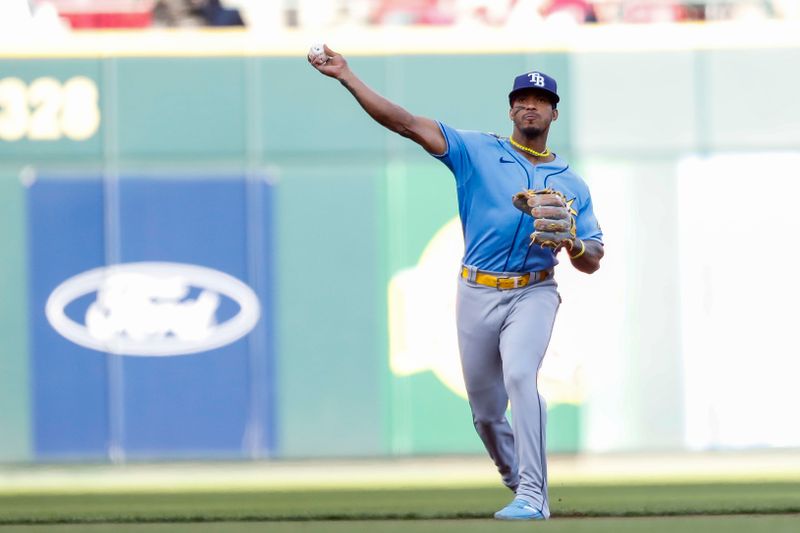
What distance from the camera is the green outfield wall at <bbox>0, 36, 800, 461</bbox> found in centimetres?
1357

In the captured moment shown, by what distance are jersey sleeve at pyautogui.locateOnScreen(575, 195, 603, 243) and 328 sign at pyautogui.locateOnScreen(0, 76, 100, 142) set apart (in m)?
7.17

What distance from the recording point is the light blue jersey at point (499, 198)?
7.11 m

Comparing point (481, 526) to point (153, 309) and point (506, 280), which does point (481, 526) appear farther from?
point (153, 309)

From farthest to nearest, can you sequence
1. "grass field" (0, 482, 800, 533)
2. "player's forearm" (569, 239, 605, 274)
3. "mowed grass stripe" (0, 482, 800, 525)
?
"mowed grass stripe" (0, 482, 800, 525), "player's forearm" (569, 239, 605, 274), "grass field" (0, 482, 800, 533)

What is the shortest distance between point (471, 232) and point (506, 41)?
263 inches

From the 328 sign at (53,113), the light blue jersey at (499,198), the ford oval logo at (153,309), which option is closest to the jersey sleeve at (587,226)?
the light blue jersey at (499,198)

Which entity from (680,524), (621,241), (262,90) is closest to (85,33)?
(262,90)

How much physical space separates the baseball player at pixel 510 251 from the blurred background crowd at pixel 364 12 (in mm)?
6483

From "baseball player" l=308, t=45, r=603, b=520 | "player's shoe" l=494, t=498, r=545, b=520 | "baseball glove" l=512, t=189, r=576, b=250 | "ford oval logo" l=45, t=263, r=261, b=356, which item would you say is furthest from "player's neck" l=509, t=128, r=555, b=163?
"ford oval logo" l=45, t=263, r=261, b=356

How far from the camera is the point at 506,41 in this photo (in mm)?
13641

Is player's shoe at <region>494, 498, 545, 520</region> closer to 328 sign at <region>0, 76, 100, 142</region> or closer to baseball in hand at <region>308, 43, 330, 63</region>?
baseball in hand at <region>308, 43, 330, 63</region>

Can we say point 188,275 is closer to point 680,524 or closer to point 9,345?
point 9,345

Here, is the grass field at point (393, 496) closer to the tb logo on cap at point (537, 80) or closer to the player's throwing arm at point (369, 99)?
the player's throwing arm at point (369, 99)

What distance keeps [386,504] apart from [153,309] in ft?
16.7
